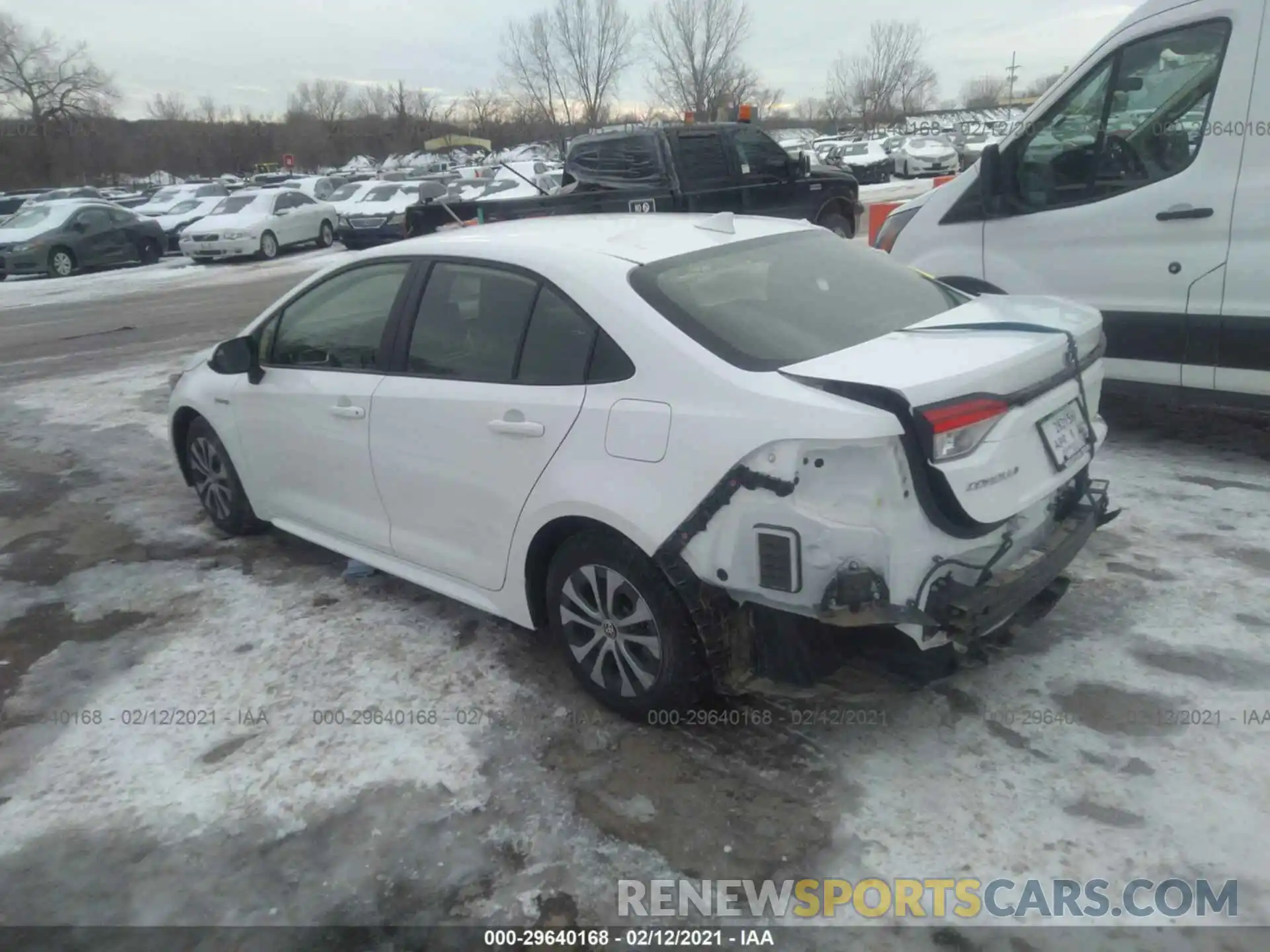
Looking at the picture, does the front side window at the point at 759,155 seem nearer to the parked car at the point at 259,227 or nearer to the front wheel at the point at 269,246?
the parked car at the point at 259,227

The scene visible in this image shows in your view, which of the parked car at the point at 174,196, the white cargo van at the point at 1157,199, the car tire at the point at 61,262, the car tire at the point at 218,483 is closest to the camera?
the white cargo van at the point at 1157,199

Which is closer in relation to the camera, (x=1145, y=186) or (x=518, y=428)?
(x=518, y=428)

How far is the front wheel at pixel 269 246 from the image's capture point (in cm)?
2201

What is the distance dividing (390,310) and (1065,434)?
266 cm

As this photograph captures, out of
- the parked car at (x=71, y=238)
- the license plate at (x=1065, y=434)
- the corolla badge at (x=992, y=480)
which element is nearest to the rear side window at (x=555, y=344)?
the corolla badge at (x=992, y=480)

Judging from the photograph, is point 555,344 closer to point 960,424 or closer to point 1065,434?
point 960,424

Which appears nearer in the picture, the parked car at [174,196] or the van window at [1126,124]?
the van window at [1126,124]

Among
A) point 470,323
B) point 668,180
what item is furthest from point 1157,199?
point 668,180

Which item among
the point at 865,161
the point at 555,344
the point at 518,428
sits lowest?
the point at 518,428

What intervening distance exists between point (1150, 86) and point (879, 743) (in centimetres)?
413

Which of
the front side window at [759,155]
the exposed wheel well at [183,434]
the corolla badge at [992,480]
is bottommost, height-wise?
the exposed wheel well at [183,434]

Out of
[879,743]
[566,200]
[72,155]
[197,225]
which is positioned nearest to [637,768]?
[879,743]

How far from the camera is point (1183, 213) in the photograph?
5.09 m

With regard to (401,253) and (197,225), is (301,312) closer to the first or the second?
(401,253)
